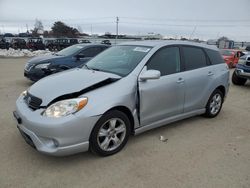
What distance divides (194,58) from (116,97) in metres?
2.15

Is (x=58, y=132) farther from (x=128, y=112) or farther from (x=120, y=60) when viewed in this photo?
(x=120, y=60)

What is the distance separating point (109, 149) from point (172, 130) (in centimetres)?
156

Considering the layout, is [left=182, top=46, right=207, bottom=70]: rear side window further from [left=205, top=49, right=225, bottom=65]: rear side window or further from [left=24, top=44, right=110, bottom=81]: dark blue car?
[left=24, top=44, right=110, bottom=81]: dark blue car

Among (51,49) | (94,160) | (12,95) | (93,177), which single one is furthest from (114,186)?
(51,49)

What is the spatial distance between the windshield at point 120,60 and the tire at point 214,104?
1964 mm

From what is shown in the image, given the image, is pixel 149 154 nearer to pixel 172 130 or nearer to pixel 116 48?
pixel 172 130

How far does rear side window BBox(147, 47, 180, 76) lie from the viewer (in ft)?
13.6

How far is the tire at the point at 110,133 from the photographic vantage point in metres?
3.41

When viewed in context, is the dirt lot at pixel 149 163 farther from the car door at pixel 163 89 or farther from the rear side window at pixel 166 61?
the rear side window at pixel 166 61

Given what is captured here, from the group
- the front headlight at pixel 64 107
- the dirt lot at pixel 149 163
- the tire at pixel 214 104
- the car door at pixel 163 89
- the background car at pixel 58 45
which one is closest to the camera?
the dirt lot at pixel 149 163

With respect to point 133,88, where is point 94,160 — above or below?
below

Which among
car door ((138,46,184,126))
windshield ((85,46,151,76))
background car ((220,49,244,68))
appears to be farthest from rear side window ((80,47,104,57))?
background car ((220,49,244,68))

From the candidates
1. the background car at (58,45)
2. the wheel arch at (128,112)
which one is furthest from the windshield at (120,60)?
the background car at (58,45)

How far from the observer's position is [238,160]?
3676 mm
